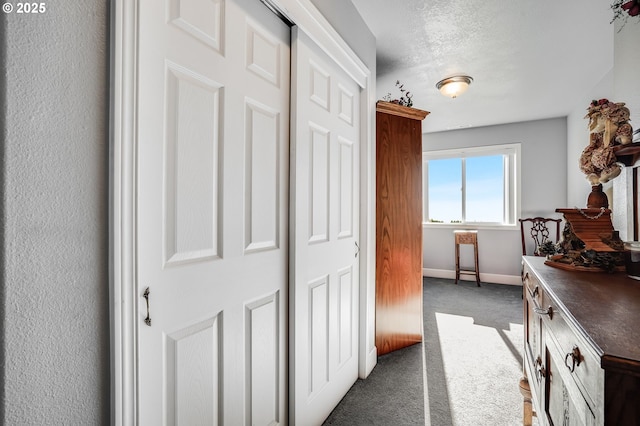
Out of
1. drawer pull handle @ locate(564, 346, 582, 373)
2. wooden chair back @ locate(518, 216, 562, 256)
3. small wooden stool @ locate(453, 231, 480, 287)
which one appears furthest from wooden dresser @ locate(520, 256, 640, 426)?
small wooden stool @ locate(453, 231, 480, 287)

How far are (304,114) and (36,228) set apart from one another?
3.90 ft

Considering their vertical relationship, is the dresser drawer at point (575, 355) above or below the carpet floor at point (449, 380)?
above

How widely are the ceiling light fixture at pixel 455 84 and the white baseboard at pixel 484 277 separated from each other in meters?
3.16

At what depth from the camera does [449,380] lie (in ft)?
7.06

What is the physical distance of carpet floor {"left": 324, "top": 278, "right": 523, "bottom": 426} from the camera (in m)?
1.77

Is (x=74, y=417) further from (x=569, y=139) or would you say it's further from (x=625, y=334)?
(x=569, y=139)

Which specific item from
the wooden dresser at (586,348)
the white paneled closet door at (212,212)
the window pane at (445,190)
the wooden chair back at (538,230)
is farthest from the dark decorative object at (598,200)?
the window pane at (445,190)

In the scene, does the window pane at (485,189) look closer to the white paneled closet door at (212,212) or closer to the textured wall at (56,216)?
the white paneled closet door at (212,212)

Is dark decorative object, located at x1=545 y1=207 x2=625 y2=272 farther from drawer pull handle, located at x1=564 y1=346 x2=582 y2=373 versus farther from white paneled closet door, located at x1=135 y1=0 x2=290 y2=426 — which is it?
white paneled closet door, located at x1=135 y1=0 x2=290 y2=426

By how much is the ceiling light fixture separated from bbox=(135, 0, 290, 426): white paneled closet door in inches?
88.8

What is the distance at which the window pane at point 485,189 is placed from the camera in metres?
5.04

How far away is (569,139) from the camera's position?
433cm

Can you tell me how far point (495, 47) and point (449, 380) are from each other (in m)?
2.66

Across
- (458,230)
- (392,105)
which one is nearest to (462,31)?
(392,105)
